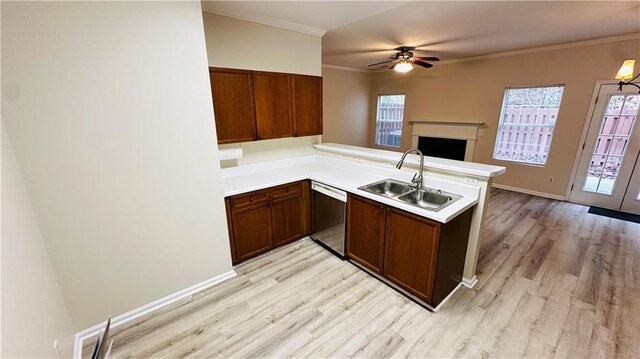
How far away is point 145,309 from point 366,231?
78.4 inches

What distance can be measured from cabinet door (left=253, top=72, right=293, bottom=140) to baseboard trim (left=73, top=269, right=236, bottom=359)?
1.49 meters

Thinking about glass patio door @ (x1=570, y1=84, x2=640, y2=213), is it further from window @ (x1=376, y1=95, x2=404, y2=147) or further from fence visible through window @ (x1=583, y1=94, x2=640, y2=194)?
window @ (x1=376, y1=95, x2=404, y2=147)

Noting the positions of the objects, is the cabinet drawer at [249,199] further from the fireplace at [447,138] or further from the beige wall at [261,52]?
the fireplace at [447,138]

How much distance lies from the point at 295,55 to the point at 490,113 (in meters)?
4.20

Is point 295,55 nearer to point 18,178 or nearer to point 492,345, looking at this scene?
point 18,178

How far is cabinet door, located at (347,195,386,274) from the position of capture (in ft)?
7.45

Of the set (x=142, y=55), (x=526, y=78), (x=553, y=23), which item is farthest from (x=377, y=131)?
(x=142, y=55)

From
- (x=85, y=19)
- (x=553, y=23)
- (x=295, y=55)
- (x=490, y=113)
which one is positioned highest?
(x=553, y=23)

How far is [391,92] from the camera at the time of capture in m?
6.67

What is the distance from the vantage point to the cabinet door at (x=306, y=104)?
115 inches

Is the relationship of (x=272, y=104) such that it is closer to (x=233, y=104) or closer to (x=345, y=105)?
(x=233, y=104)

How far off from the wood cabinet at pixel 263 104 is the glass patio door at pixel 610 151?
4.46m

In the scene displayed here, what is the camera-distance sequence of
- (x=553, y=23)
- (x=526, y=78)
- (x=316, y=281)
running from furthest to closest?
(x=526, y=78), (x=553, y=23), (x=316, y=281)

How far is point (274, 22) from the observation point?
9.33 ft
